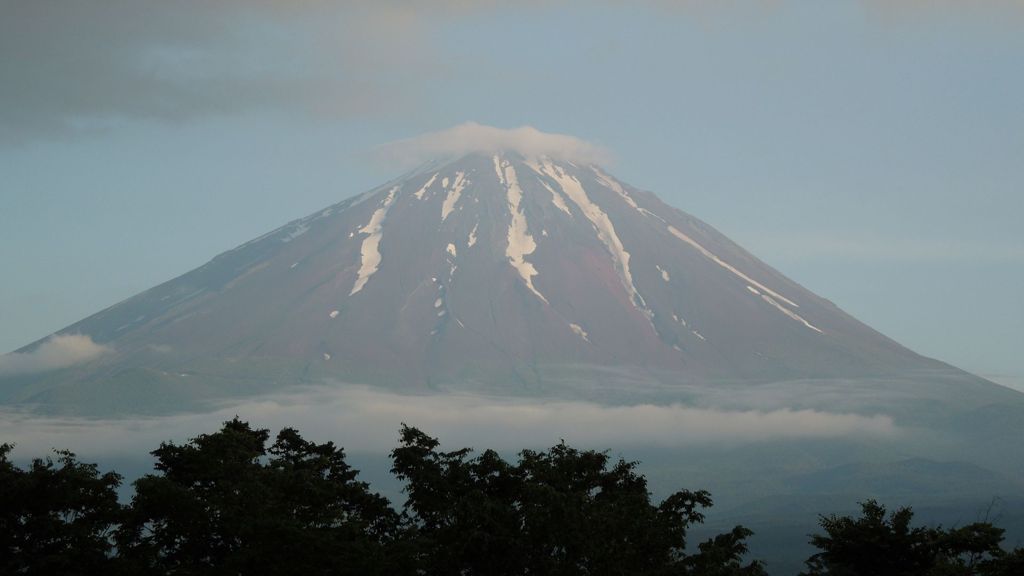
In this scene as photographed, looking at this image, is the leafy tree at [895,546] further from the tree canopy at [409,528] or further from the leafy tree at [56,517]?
the leafy tree at [56,517]

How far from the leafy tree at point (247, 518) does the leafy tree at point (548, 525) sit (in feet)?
6.11

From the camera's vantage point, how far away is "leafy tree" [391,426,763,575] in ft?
133

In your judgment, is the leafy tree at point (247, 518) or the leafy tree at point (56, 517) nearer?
the leafy tree at point (247, 518)

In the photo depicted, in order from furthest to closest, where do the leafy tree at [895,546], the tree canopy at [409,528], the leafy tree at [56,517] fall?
the leafy tree at [895,546], the leafy tree at [56,517], the tree canopy at [409,528]

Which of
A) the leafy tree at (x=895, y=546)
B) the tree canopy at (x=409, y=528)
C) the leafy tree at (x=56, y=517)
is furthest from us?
the leafy tree at (x=895, y=546)

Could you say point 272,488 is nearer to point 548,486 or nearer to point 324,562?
point 324,562

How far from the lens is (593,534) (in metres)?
40.6

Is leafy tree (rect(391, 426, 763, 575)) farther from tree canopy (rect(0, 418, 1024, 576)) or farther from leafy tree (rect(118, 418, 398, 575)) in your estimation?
leafy tree (rect(118, 418, 398, 575))

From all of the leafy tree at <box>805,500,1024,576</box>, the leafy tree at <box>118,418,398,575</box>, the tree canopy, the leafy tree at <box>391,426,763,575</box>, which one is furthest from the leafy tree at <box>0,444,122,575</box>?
the leafy tree at <box>805,500,1024,576</box>

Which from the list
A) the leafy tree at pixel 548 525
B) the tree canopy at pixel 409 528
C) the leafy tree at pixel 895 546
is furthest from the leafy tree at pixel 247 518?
the leafy tree at pixel 895 546

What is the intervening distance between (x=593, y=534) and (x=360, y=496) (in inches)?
432

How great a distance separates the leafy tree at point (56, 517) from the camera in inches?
1688

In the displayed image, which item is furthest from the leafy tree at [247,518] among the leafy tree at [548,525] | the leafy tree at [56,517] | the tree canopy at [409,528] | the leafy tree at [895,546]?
the leafy tree at [895,546]

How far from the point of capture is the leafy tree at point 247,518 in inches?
1614
